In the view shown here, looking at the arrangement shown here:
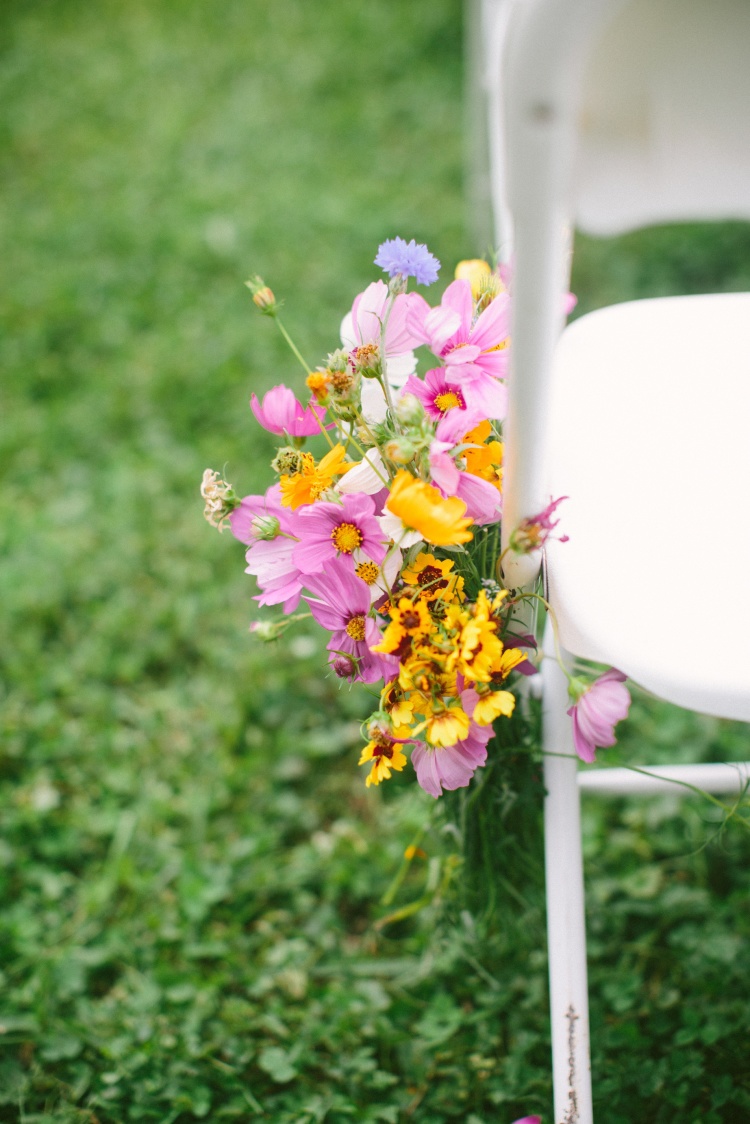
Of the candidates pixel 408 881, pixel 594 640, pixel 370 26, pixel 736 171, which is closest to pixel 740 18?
pixel 736 171

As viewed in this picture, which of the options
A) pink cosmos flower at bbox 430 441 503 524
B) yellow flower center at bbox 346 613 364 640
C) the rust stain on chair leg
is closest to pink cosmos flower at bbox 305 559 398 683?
yellow flower center at bbox 346 613 364 640

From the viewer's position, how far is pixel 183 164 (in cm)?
242

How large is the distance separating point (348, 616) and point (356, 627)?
1 centimetres

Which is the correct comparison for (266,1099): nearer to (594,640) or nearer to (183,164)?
(594,640)

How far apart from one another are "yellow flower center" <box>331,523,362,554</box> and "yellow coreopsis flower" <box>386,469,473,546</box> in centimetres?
8

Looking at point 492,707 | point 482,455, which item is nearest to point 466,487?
point 482,455

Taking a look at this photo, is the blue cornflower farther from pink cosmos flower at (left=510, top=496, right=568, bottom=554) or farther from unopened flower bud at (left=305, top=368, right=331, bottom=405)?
pink cosmos flower at (left=510, top=496, right=568, bottom=554)

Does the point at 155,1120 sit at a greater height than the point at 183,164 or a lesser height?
lesser

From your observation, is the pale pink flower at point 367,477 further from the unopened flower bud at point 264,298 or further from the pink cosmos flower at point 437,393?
the unopened flower bud at point 264,298

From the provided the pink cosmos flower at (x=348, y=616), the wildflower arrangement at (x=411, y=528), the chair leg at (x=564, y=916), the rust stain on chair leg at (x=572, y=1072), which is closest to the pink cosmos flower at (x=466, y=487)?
the wildflower arrangement at (x=411, y=528)

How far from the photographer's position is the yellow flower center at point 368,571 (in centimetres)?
65

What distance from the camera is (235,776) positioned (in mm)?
1320

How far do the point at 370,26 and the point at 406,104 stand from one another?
0.43m

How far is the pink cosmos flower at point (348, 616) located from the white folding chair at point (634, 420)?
11cm
